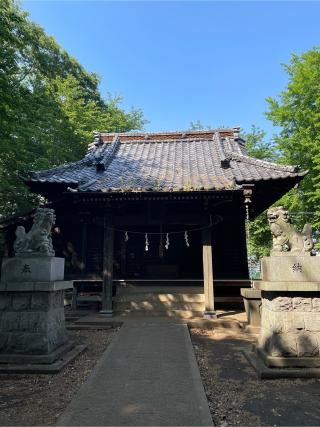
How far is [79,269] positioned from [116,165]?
4902 millimetres

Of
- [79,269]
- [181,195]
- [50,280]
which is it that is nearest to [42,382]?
[50,280]

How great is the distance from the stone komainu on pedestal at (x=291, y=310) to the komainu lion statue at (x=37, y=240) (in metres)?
4.40

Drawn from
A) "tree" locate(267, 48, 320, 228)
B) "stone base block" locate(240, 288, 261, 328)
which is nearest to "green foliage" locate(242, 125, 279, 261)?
"tree" locate(267, 48, 320, 228)

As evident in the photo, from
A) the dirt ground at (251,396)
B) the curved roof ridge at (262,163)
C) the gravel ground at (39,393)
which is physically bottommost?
the dirt ground at (251,396)

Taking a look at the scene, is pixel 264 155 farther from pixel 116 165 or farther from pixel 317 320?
pixel 317 320

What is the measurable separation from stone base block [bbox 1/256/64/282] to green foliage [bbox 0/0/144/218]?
4.55 metres

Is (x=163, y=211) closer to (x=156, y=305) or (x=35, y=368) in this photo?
(x=156, y=305)

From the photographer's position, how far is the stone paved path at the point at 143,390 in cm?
379

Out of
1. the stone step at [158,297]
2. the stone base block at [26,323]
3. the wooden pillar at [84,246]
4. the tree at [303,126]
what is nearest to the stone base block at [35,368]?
the stone base block at [26,323]

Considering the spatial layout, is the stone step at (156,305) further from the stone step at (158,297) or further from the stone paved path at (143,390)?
the stone paved path at (143,390)

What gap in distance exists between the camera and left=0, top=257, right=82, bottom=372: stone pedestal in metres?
6.06

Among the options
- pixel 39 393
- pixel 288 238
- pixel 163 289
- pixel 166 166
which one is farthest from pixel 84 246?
pixel 288 238

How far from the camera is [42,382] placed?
17.5ft

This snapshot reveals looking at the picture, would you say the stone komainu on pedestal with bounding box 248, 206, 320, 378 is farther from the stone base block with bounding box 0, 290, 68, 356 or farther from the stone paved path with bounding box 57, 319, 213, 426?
the stone base block with bounding box 0, 290, 68, 356
